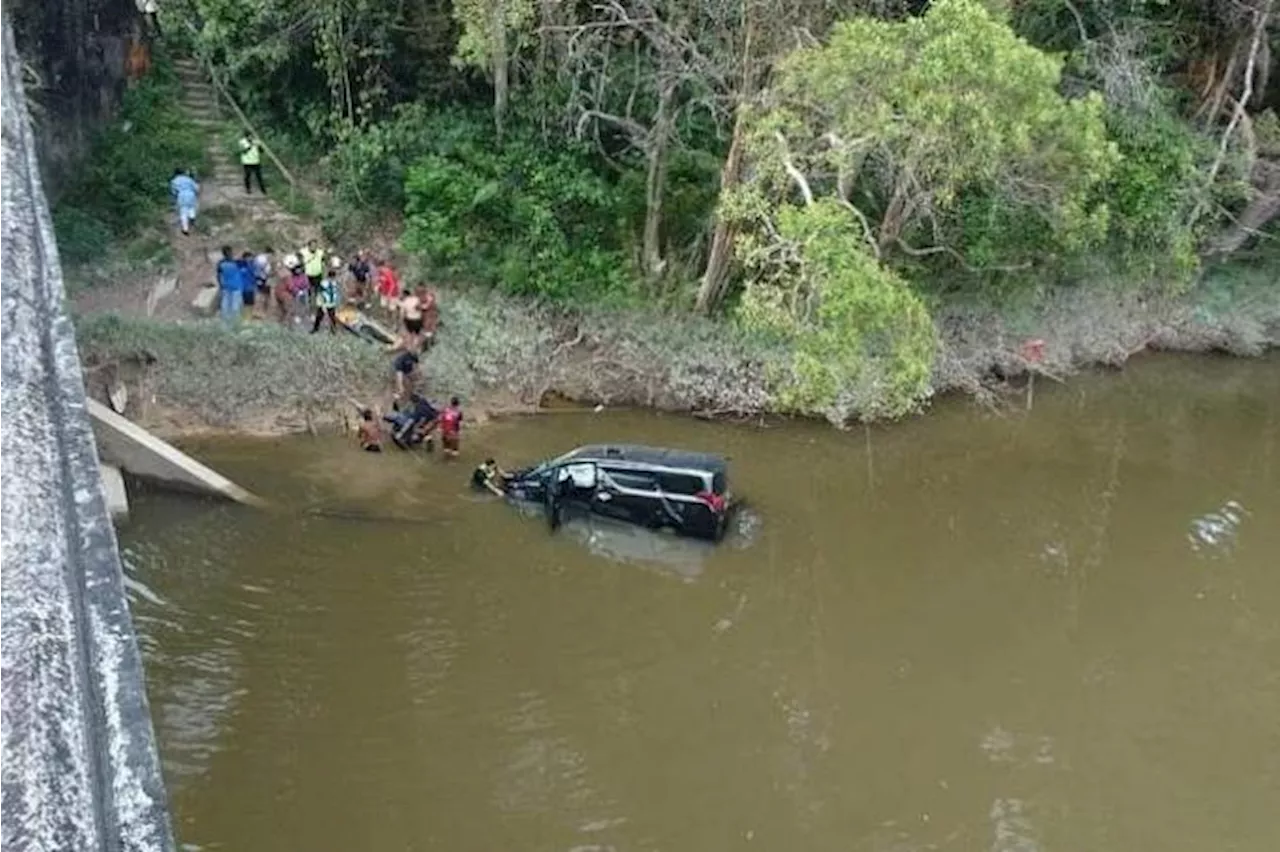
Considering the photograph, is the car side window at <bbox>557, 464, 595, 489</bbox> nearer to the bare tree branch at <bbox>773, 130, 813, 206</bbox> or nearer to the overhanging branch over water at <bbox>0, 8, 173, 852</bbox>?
the bare tree branch at <bbox>773, 130, 813, 206</bbox>

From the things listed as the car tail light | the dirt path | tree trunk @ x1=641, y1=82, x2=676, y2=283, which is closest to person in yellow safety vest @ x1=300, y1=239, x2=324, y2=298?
the dirt path

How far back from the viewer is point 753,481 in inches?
671

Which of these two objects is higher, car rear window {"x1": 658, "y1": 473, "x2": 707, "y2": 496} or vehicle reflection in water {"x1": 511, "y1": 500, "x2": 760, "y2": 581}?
car rear window {"x1": 658, "y1": 473, "x2": 707, "y2": 496}

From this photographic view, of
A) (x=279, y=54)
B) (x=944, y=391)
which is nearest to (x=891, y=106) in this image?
(x=944, y=391)

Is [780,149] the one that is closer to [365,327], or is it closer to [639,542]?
[639,542]

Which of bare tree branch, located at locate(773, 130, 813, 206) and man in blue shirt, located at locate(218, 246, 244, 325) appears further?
man in blue shirt, located at locate(218, 246, 244, 325)

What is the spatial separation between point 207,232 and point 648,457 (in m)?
8.53

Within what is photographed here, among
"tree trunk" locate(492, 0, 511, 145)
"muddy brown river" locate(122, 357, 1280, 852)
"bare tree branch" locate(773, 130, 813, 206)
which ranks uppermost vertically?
"tree trunk" locate(492, 0, 511, 145)

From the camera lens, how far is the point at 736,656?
13.4 meters

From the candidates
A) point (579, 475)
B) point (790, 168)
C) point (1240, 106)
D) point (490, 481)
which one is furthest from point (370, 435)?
point (1240, 106)

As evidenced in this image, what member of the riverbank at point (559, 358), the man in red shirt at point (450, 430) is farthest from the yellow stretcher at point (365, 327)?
the man in red shirt at point (450, 430)

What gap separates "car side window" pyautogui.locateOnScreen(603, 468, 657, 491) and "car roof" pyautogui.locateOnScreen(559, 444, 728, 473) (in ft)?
0.44

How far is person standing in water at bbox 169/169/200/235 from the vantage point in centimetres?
1956

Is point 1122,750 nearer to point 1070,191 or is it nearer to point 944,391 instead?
point 1070,191
